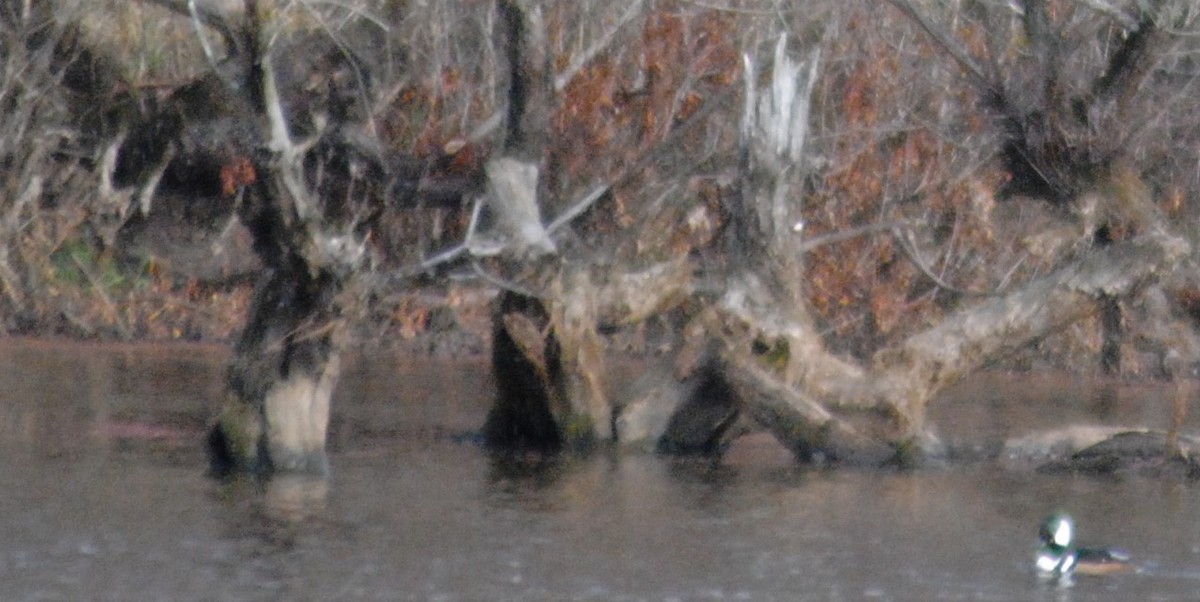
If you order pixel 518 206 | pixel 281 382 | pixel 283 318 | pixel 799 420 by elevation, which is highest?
pixel 518 206

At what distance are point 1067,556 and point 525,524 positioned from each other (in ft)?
11.2

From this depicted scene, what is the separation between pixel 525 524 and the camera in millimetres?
13531

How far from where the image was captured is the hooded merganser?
11861 mm

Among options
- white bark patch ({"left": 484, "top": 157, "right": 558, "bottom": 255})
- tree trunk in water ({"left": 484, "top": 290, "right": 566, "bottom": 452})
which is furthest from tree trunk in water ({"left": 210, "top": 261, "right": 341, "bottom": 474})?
tree trunk in water ({"left": 484, "top": 290, "right": 566, "bottom": 452})

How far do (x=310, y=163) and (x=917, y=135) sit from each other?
7728mm

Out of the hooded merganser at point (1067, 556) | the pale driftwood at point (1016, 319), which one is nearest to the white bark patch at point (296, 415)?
the pale driftwood at point (1016, 319)

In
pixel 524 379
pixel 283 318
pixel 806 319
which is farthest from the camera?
pixel 524 379

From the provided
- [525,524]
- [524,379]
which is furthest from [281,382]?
[524,379]

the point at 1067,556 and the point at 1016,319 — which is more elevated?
the point at 1016,319

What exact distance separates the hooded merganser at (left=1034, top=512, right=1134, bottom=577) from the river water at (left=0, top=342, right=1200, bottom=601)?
101 millimetres

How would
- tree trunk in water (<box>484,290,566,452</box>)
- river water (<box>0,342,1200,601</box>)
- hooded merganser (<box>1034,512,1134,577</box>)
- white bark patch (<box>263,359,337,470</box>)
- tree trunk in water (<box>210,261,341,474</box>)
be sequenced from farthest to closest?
tree trunk in water (<box>484,290,566,452</box>) → white bark patch (<box>263,359,337,470</box>) → tree trunk in water (<box>210,261,341,474</box>) → hooded merganser (<box>1034,512,1134,577</box>) → river water (<box>0,342,1200,601</box>)

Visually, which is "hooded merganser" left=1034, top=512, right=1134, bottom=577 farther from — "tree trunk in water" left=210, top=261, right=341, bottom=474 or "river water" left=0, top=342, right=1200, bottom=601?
"tree trunk in water" left=210, top=261, right=341, bottom=474

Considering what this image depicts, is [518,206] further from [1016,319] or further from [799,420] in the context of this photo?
[1016,319]

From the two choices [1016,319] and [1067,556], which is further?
[1016,319]
